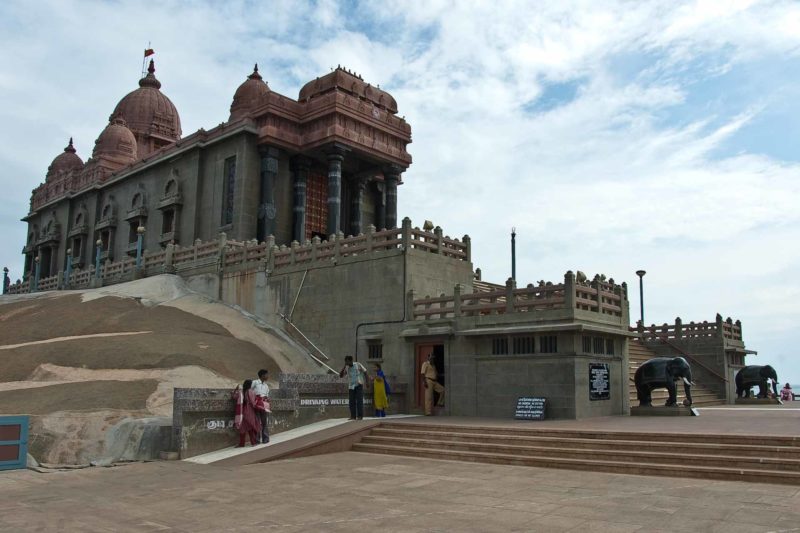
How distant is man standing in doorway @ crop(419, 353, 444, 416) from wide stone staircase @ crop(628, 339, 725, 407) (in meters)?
7.00

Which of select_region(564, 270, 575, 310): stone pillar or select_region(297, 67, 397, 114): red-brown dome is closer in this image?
select_region(564, 270, 575, 310): stone pillar

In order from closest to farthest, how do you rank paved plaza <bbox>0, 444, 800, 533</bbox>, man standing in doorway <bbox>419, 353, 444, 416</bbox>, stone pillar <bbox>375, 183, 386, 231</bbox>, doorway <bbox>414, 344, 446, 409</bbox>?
paved plaza <bbox>0, 444, 800, 533</bbox> < man standing in doorway <bbox>419, 353, 444, 416</bbox> < doorway <bbox>414, 344, 446, 409</bbox> < stone pillar <bbox>375, 183, 386, 231</bbox>

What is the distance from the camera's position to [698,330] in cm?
3155

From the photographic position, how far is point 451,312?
2283 centimetres

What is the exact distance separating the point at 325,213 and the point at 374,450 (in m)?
29.6

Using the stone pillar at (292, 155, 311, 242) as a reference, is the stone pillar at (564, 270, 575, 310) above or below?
below

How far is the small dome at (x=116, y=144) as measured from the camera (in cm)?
5819

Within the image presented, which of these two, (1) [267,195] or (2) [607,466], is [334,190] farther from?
(2) [607,466]

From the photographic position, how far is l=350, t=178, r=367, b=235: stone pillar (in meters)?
45.7

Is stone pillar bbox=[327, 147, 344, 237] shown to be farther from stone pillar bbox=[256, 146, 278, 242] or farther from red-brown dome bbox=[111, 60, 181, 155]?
red-brown dome bbox=[111, 60, 181, 155]

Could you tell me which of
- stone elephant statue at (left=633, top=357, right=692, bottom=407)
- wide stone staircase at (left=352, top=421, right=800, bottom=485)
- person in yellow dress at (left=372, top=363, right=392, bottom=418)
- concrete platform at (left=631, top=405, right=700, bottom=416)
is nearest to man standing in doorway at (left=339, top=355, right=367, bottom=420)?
person in yellow dress at (left=372, top=363, right=392, bottom=418)

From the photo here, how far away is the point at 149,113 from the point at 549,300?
177ft

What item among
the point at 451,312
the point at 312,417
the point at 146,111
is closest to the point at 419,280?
the point at 451,312

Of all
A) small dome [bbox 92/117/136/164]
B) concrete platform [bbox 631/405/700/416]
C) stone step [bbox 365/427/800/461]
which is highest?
small dome [bbox 92/117/136/164]
